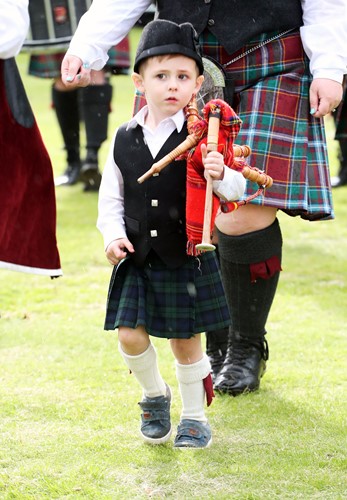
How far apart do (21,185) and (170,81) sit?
0.66 m

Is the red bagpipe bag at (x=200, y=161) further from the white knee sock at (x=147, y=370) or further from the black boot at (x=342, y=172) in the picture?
the black boot at (x=342, y=172)

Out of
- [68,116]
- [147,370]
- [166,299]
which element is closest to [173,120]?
[166,299]

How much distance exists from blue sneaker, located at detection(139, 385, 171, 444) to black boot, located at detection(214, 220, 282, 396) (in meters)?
0.43

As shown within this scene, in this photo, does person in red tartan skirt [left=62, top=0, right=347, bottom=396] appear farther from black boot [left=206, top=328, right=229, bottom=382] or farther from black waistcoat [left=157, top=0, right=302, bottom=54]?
black boot [left=206, top=328, right=229, bottom=382]

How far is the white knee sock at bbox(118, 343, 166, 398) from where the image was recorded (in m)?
2.96

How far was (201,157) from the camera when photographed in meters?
2.72

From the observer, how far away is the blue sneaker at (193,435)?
295 centimetres

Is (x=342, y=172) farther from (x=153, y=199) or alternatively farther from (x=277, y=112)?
(x=153, y=199)

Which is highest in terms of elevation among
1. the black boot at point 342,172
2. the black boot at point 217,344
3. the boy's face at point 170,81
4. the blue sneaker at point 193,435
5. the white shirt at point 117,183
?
the boy's face at point 170,81

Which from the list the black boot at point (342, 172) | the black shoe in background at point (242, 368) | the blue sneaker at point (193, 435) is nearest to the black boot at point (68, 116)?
the black boot at point (342, 172)

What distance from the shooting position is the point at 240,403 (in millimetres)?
3318

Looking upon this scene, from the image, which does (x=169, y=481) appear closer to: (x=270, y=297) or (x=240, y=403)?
(x=240, y=403)

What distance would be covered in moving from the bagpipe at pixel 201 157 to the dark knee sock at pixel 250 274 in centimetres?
60

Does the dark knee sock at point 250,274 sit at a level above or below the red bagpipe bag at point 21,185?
below
